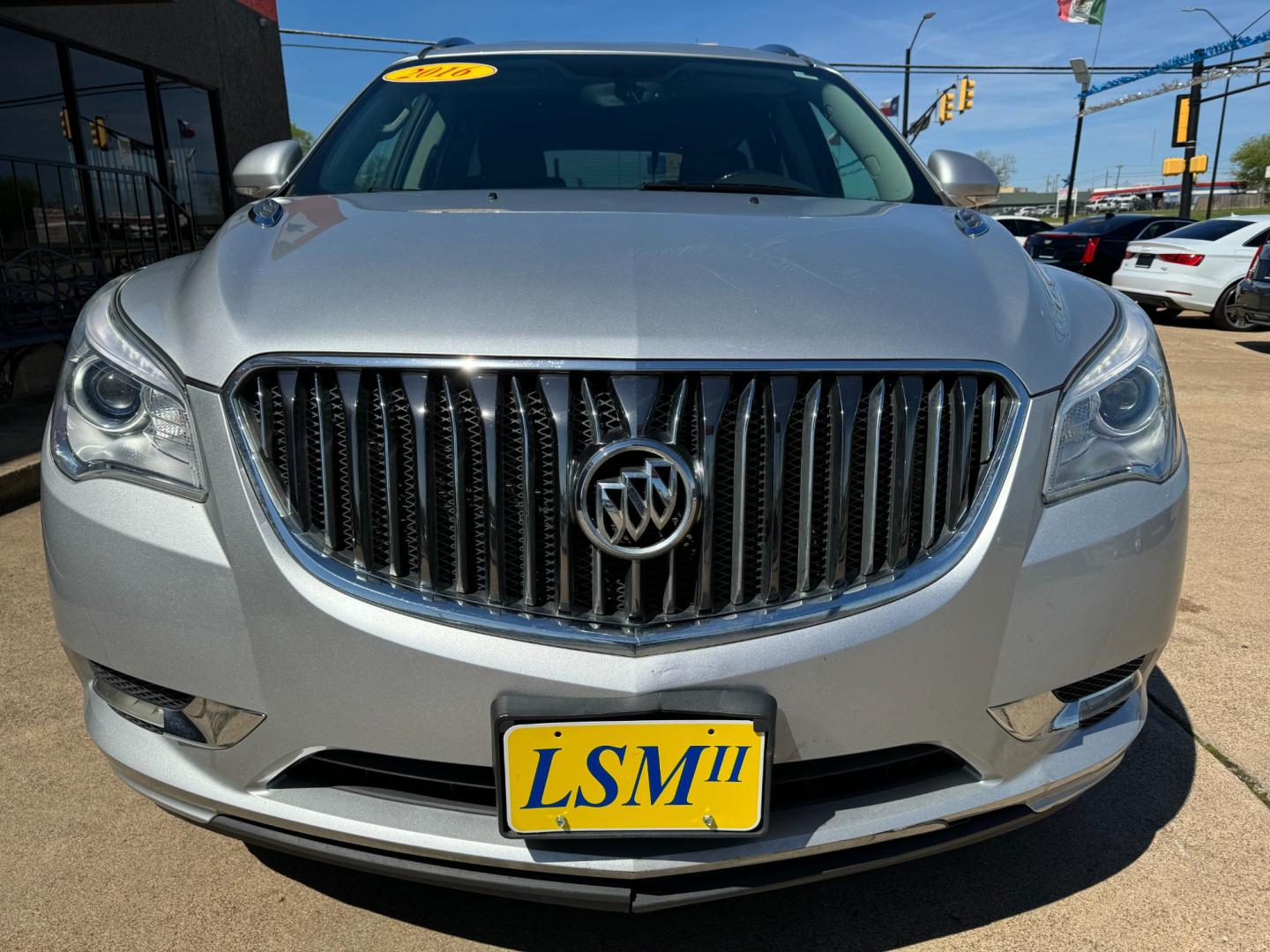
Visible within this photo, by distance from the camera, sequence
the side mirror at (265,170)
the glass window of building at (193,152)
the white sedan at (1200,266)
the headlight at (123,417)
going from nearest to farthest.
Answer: the headlight at (123,417) → the side mirror at (265,170) → the glass window of building at (193,152) → the white sedan at (1200,266)

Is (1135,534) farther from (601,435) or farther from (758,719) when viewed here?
(601,435)

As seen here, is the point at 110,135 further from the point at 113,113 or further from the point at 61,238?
the point at 61,238

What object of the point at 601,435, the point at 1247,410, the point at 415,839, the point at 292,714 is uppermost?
the point at 601,435

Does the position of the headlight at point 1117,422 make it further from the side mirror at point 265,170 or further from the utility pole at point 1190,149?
the utility pole at point 1190,149

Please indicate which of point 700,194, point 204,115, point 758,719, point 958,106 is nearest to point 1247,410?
point 700,194

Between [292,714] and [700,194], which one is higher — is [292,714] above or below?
below

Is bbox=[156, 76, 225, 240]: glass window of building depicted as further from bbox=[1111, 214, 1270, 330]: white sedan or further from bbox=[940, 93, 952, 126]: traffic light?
bbox=[940, 93, 952, 126]: traffic light

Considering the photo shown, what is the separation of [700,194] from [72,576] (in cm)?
148

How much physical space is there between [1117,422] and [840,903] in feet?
3.27

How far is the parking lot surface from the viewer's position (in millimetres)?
1731

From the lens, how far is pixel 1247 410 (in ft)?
21.1

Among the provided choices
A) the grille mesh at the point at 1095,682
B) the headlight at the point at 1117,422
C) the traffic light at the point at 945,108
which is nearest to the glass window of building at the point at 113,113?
the headlight at the point at 1117,422

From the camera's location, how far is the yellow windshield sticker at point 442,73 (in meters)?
2.81

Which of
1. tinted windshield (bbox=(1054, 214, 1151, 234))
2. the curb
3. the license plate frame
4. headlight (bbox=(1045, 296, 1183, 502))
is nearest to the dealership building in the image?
the curb
